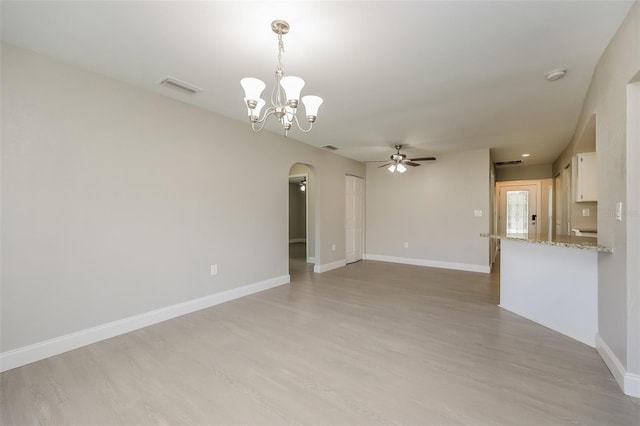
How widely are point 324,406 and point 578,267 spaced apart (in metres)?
2.79

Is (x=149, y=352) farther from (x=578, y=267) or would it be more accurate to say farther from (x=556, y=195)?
(x=556, y=195)

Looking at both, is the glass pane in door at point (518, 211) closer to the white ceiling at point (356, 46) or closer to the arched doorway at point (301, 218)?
the white ceiling at point (356, 46)

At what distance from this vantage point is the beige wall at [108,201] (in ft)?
7.68

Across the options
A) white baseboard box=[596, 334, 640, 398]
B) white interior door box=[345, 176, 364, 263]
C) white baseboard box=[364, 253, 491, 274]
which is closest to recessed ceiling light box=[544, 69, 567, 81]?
white baseboard box=[596, 334, 640, 398]

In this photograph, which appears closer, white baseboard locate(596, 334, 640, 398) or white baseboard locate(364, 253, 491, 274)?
white baseboard locate(596, 334, 640, 398)

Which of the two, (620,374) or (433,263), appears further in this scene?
(433,263)

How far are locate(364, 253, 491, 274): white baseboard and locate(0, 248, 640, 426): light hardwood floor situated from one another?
270 cm

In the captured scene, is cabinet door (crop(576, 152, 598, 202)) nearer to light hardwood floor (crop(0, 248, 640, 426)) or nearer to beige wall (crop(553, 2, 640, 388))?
beige wall (crop(553, 2, 640, 388))

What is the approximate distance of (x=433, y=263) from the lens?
6.48 m

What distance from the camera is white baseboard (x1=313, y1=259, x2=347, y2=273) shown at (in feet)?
19.1

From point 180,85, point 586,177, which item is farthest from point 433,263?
point 180,85

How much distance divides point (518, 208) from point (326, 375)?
9421mm

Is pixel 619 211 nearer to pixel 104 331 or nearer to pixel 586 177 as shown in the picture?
pixel 586 177

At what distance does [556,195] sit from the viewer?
7547mm
